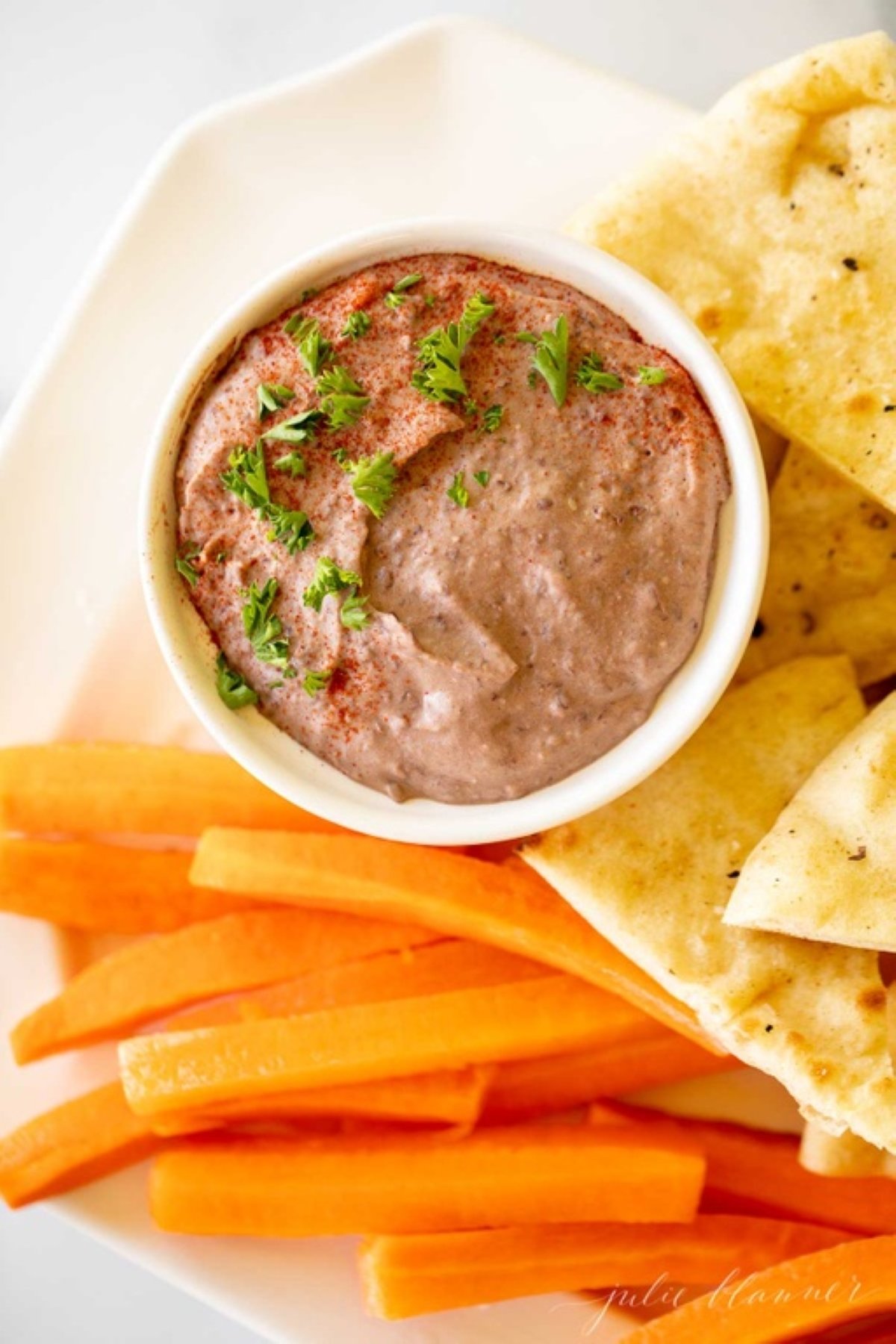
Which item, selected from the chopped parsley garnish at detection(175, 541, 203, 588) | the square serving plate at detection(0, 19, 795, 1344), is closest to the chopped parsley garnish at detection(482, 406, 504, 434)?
the chopped parsley garnish at detection(175, 541, 203, 588)

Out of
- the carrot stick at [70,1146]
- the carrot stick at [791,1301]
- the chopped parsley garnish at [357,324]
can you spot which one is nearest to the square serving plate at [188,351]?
the carrot stick at [70,1146]

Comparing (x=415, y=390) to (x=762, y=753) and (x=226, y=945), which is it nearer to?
(x=762, y=753)

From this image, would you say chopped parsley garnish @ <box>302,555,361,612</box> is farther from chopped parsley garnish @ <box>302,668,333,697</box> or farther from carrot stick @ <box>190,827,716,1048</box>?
carrot stick @ <box>190,827,716,1048</box>

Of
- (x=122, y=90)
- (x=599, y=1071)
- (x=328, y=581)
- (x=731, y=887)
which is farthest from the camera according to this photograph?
(x=122, y=90)

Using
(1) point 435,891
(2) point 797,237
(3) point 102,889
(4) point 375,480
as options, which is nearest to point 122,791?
(3) point 102,889

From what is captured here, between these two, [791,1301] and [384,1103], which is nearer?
[791,1301]

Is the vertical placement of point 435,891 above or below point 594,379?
below

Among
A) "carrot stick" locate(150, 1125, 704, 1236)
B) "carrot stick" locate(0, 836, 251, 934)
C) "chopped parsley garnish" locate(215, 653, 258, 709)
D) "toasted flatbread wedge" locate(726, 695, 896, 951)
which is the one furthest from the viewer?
"carrot stick" locate(0, 836, 251, 934)

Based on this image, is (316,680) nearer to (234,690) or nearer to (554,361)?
(234,690)
